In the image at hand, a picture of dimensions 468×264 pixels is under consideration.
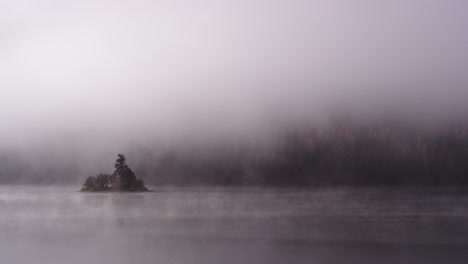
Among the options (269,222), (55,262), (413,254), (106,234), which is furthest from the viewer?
(269,222)

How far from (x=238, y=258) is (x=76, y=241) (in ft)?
30.1

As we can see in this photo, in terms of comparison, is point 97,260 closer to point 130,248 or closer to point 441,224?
point 130,248

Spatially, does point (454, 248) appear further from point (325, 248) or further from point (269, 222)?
point (269, 222)

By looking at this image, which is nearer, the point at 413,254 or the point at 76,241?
the point at 413,254

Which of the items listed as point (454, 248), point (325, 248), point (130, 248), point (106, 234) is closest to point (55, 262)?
point (130, 248)

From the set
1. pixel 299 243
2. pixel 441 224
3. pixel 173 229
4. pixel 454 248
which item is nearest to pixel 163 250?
pixel 299 243

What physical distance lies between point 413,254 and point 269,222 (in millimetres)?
13758

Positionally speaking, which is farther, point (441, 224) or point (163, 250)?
point (441, 224)

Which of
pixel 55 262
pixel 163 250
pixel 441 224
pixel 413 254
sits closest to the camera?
pixel 55 262

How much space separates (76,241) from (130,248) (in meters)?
3.81

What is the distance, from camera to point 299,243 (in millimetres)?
20641

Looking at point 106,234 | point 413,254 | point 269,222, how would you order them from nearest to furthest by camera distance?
1. point 413,254
2. point 106,234
3. point 269,222

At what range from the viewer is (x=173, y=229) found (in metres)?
28.0

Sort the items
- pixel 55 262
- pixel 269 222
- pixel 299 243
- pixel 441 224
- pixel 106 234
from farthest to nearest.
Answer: pixel 269 222
pixel 441 224
pixel 106 234
pixel 299 243
pixel 55 262
